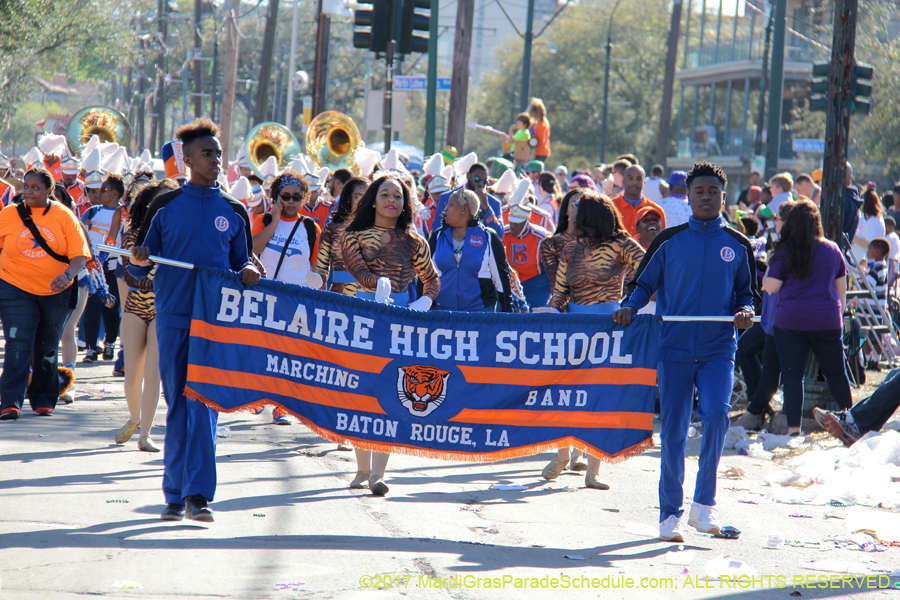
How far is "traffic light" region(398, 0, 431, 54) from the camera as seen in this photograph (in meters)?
15.6

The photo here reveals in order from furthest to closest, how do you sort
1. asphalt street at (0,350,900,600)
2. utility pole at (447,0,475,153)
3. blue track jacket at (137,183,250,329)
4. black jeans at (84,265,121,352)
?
utility pole at (447,0,475,153) → black jeans at (84,265,121,352) → blue track jacket at (137,183,250,329) → asphalt street at (0,350,900,600)

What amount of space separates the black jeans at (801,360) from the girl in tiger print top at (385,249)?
12.3 ft

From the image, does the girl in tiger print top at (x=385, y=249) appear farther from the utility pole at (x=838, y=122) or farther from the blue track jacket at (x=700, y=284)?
the utility pole at (x=838, y=122)

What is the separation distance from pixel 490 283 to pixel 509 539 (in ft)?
8.96

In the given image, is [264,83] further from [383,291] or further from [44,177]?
[383,291]

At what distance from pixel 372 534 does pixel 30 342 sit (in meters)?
4.46

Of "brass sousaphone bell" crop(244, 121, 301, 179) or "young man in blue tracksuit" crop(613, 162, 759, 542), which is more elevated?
"brass sousaphone bell" crop(244, 121, 301, 179)

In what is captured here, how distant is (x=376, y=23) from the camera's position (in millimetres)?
15711

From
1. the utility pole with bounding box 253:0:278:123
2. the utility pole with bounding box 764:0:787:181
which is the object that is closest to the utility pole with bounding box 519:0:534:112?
the utility pole with bounding box 253:0:278:123

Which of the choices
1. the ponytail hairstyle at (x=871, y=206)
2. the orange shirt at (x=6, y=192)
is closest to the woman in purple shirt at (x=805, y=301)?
the ponytail hairstyle at (x=871, y=206)

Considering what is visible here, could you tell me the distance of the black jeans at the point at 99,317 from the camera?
1243 centimetres

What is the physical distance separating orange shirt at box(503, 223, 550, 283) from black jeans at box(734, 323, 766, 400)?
2.17m

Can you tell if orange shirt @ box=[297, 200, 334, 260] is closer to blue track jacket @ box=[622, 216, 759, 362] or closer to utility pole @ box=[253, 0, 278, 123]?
blue track jacket @ box=[622, 216, 759, 362]

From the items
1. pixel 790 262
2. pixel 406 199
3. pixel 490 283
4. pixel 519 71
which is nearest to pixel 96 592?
pixel 406 199
